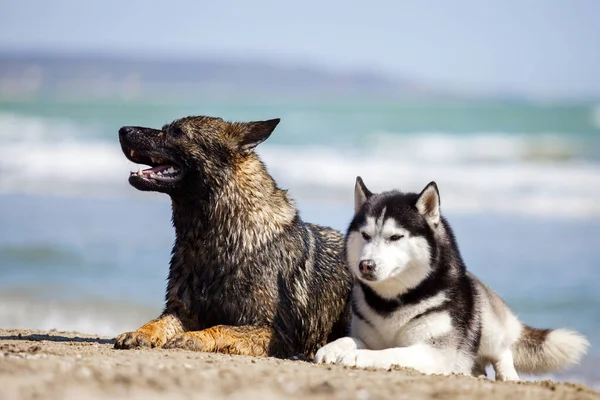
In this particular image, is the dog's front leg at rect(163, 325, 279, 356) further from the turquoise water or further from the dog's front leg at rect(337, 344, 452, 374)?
the turquoise water

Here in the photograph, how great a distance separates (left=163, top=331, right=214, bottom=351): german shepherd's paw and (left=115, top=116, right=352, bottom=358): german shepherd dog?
0.50ft

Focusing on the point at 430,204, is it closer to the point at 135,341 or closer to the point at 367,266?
the point at 367,266

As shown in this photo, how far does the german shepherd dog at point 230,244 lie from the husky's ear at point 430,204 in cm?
120

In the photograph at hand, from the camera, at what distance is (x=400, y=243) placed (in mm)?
6434

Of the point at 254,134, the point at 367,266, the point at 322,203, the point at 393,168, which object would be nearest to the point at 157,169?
the point at 254,134

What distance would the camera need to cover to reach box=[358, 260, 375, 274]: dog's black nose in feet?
A: 20.4

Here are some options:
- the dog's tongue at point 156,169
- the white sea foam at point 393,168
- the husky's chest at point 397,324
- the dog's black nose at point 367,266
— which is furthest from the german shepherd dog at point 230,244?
the white sea foam at point 393,168

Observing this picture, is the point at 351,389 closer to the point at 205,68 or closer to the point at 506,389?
the point at 506,389

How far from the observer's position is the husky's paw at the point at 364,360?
622 centimetres

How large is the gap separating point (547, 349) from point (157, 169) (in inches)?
131

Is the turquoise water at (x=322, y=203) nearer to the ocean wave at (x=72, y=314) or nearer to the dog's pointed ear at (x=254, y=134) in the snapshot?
the ocean wave at (x=72, y=314)

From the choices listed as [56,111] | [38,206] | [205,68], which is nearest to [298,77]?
[205,68]

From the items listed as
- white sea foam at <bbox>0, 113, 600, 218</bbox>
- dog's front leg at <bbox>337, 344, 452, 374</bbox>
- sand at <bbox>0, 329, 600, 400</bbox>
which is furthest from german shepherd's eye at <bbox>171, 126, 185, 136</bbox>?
white sea foam at <bbox>0, 113, 600, 218</bbox>

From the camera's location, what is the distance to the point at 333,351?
643cm
